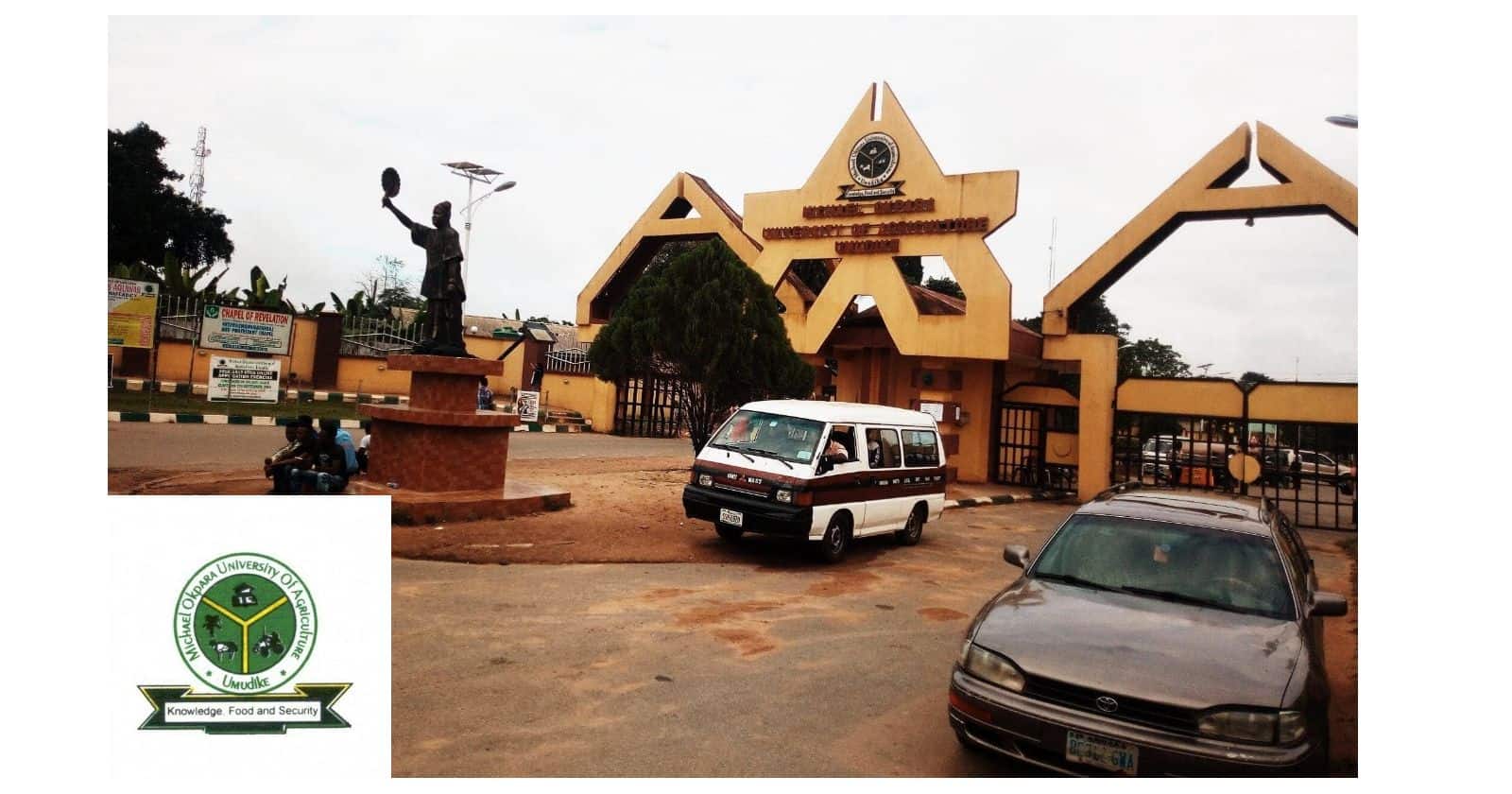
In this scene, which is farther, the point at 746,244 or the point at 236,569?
the point at 746,244

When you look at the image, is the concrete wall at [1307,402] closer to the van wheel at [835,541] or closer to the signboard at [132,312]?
the van wheel at [835,541]

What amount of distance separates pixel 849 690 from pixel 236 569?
3411 millimetres

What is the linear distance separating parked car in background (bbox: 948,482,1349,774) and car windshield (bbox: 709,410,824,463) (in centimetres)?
475

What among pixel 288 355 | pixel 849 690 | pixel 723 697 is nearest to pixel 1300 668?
pixel 849 690

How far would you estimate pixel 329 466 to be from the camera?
36.1ft

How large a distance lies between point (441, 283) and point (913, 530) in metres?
6.80

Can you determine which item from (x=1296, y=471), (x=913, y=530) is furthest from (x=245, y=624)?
(x=1296, y=471)

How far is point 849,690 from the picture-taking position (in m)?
5.74

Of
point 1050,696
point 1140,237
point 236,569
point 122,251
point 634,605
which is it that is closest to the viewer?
point 1050,696

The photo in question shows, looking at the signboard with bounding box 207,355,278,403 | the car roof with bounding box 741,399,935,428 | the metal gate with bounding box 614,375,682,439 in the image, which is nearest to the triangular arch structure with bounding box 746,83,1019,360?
the metal gate with bounding box 614,375,682,439

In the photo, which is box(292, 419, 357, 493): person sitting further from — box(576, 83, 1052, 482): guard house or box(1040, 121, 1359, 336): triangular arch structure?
box(1040, 121, 1359, 336): triangular arch structure

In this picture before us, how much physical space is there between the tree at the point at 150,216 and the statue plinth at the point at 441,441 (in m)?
14.3

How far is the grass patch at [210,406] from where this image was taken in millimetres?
20864

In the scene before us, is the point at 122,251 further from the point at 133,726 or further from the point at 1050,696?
the point at 1050,696
